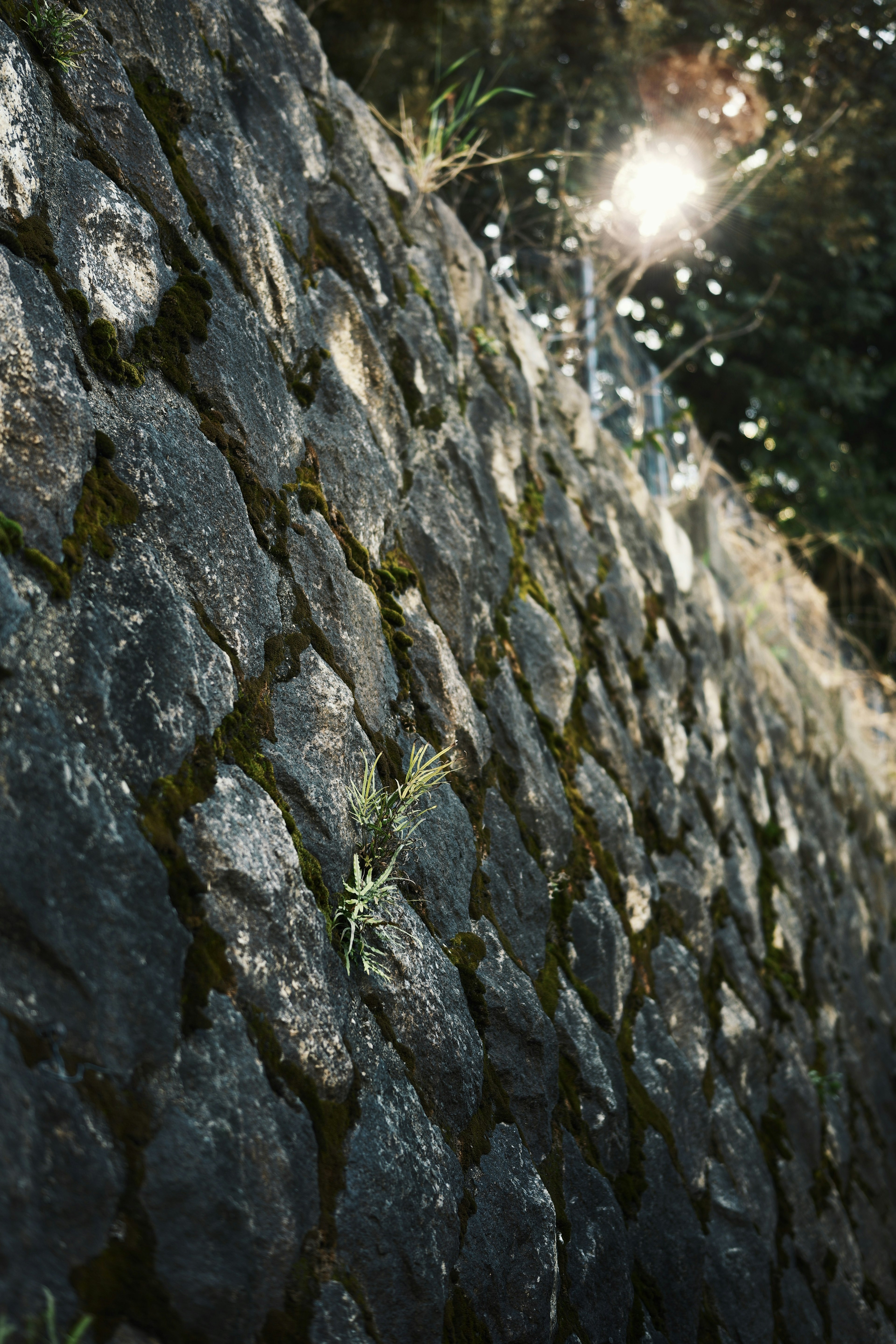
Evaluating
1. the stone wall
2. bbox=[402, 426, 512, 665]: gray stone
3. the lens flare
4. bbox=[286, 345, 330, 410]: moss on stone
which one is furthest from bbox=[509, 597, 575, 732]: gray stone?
the lens flare

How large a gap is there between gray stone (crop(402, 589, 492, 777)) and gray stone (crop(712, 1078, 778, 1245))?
1512 millimetres

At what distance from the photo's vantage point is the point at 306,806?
1.58 m

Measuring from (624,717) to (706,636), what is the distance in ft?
4.23

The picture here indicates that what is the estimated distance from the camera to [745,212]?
7.64m

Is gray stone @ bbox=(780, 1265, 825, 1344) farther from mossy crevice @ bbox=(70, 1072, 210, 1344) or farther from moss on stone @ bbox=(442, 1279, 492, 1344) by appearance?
mossy crevice @ bbox=(70, 1072, 210, 1344)

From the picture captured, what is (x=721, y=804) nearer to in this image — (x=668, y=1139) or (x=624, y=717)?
→ (x=624, y=717)

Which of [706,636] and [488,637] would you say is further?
[706,636]

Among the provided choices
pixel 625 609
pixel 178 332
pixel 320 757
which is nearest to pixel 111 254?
pixel 178 332

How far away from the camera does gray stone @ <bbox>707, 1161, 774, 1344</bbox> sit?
100 inches

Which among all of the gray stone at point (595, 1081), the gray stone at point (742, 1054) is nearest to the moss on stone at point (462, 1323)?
the gray stone at point (595, 1081)

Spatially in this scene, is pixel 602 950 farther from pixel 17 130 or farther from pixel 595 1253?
pixel 17 130

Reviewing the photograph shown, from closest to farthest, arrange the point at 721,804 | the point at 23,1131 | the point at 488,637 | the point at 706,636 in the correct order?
the point at 23,1131 < the point at 488,637 < the point at 721,804 < the point at 706,636

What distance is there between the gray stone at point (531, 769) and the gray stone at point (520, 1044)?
434mm

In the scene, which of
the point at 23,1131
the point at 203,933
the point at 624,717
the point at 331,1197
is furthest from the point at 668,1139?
the point at 23,1131
